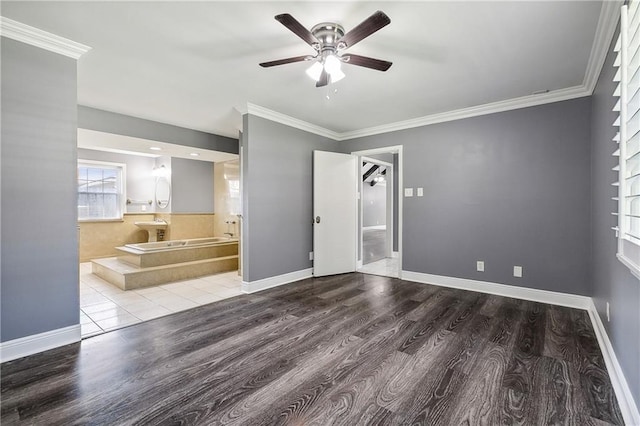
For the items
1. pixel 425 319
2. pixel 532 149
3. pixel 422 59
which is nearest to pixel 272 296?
pixel 425 319

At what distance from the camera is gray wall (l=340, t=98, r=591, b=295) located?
10.3 feet

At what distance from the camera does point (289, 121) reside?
419 cm

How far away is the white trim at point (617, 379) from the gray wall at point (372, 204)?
10.7m

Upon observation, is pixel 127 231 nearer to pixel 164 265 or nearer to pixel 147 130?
pixel 164 265

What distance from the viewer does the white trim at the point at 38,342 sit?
2.04 meters

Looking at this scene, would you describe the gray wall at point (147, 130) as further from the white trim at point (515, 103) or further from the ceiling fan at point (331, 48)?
the ceiling fan at point (331, 48)

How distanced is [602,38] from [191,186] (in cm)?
682

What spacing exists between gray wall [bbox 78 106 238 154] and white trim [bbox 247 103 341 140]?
162 cm

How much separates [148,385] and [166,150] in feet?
14.4

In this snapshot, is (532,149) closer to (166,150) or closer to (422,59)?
(422,59)

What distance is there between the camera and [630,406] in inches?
56.7

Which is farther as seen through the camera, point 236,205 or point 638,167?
point 236,205

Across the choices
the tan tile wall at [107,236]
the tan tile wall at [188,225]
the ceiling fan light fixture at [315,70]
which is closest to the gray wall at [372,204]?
the tan tile wall at [188,225]

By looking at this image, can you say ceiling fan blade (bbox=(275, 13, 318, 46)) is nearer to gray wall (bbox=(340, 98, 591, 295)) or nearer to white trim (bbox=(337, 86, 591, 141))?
white trim (bbox=(337, 86, 591, 141))
